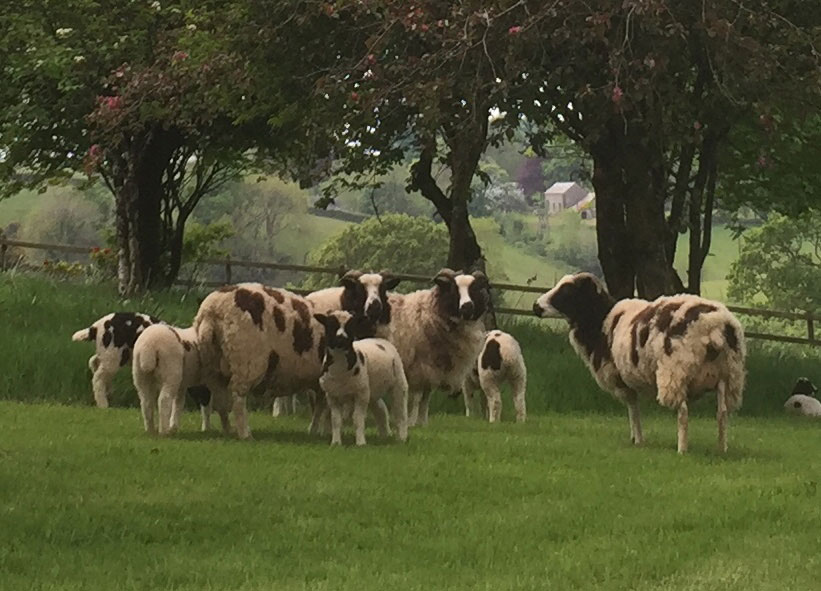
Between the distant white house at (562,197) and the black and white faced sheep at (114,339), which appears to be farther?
the distant white house at (562,197)

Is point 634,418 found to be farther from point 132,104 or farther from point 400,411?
point 132,104

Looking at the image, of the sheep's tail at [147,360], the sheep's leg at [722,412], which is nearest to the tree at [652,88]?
the sheep's leg at [722,412]

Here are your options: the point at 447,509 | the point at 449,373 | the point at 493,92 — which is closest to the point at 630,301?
the point at 449,373

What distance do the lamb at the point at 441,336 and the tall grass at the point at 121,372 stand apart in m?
2.99

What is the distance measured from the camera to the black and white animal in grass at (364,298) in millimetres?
14578

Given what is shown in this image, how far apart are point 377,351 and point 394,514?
13.5 feet

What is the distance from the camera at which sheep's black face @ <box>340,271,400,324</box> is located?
14.6 m

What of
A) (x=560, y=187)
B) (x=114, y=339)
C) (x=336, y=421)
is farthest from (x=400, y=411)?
(x=560, y=187)

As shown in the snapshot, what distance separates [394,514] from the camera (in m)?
8.93

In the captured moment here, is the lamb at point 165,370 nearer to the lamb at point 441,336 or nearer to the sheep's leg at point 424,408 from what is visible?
the lamb at point 441,336

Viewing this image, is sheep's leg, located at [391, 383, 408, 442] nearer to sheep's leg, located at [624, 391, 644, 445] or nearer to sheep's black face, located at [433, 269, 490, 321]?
sheep's black face, located at [433, 269, 490, 321]

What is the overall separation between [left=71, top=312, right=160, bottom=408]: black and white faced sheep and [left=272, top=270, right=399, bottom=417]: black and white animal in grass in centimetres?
237

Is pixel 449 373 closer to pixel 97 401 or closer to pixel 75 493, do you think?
pixel 97 401


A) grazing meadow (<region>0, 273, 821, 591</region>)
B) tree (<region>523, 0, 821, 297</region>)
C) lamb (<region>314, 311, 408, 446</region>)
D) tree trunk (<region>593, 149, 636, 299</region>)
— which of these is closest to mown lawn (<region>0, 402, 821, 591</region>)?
grazing meadow (<region>0, 273, 821, 591</region>)
